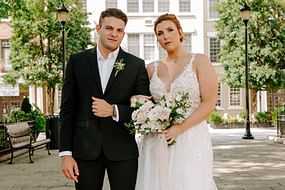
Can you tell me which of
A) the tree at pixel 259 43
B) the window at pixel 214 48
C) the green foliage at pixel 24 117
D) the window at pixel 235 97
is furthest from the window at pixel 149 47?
the green foliage at pixel 24 117

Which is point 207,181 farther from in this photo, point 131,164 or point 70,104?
point 70,104

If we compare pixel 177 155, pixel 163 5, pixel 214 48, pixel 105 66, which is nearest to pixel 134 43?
pixel 163 5

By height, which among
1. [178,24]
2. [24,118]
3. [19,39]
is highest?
[19,39]

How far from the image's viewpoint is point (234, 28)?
35.2m

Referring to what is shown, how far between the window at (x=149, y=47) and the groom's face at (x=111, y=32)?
38.2 metres

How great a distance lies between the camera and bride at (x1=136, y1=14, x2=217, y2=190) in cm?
411

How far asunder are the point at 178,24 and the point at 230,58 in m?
31.7

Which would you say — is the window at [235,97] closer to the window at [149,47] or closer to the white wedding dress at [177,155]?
the window at [149,47]

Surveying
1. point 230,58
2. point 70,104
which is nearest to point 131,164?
point 70,104

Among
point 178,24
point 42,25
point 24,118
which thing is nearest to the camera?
point 178,24

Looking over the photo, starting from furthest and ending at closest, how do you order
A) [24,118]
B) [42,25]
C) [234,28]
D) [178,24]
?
1. [234,28]
2. [42,25]
3. [24,118]
4. [178,24]

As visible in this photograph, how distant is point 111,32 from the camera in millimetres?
3631

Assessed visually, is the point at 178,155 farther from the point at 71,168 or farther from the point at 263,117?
the point at 263,117

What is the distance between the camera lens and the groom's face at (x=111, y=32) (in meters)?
3.63
